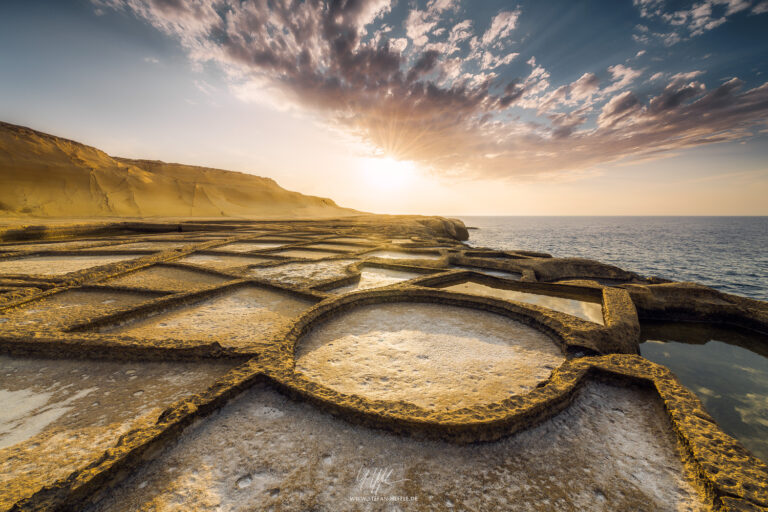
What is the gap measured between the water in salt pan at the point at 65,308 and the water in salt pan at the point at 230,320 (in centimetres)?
75

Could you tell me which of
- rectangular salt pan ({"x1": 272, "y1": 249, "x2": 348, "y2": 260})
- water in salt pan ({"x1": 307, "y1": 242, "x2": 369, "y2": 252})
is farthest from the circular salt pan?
water in salt pan ({"x1": 307, "y1": 242, "x2": 369, "y2": 252})

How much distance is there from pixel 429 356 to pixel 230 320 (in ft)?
9.85

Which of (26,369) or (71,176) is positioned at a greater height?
(71,176)

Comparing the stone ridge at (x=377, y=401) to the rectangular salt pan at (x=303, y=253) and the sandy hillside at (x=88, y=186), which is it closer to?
the rectangular salt pan at (x=303, y=253)

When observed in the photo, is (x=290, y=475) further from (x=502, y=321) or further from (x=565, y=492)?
(x=502, y=321)

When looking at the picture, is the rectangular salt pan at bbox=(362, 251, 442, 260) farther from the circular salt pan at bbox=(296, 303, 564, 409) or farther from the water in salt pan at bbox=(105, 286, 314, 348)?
the circular salt pan at bbox=(296, 303, 564, 409)

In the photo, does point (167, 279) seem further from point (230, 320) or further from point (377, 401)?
point (377, 401)

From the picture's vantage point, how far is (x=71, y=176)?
133ft

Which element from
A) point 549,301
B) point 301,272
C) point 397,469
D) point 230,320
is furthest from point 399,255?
point 397,469

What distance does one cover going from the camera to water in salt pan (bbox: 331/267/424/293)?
6.25 meters

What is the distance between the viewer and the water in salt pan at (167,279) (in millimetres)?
5905

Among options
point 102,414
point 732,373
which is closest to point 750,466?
point 102,414

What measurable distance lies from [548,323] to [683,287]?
6.47 m

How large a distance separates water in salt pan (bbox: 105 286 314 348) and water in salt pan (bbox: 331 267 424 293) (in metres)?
1.26
